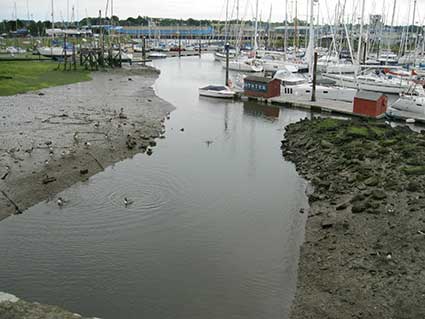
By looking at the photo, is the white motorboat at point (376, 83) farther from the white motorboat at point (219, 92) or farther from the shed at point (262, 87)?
the white motorboat at point (219, 92)

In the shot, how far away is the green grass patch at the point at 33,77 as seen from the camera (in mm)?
48622

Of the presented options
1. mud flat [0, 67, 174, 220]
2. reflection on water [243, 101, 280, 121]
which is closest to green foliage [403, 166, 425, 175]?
mud flat [0, 67, 174, 220]

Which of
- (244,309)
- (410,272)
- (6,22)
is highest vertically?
(6,22)

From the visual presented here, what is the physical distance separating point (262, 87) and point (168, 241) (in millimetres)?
33260

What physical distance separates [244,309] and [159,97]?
38.1 metres

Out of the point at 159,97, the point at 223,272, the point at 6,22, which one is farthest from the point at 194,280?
the point at 6,22

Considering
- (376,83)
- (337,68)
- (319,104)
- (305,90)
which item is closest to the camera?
(319,104)

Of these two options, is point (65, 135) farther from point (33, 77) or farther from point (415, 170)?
point (33, 77)

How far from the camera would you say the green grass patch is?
4862cm

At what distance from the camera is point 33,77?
58000mm

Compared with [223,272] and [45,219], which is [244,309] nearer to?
[223,272]

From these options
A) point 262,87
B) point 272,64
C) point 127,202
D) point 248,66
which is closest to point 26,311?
point 127,202

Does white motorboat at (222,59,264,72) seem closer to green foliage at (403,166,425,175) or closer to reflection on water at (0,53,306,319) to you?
reflection on water at (0,53,306,319)

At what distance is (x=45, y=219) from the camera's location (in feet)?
59.6
